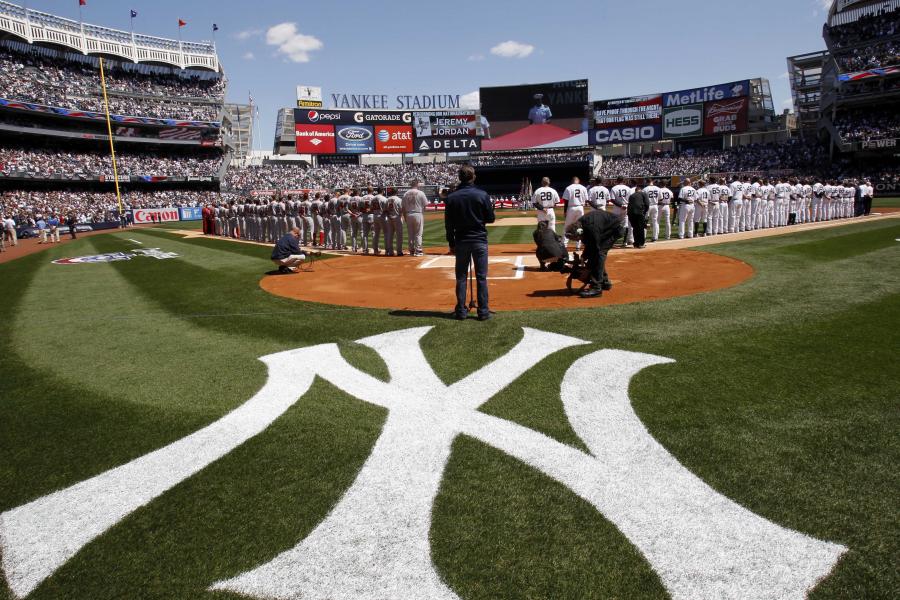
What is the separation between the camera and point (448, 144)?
68062 millimetres

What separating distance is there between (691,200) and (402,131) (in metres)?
57.2

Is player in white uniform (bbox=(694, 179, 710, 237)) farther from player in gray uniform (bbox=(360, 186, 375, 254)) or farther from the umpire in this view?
the umpire

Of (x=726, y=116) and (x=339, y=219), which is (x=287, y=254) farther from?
(x=726, y=116)

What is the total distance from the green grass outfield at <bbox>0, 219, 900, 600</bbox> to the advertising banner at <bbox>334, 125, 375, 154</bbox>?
6368cm

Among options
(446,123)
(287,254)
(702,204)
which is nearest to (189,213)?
(446,123)

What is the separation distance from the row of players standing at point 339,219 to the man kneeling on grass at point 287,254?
3.51 m

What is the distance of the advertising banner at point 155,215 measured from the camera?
47875mm

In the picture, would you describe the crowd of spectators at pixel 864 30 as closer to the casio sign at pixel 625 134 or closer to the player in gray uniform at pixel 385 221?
the casio sign at pixel 625 134

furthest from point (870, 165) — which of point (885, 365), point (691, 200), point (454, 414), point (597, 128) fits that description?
point (454, 414)

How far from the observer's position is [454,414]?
429 cm

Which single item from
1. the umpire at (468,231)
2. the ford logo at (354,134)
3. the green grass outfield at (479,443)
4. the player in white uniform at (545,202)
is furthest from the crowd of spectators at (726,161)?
the umpire at (468,231)

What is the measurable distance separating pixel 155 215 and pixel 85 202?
7498 mm

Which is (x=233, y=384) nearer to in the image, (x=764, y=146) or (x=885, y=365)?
(x=885, y=365)

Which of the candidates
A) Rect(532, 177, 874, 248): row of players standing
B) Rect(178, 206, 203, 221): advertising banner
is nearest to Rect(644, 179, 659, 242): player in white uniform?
Rect(532, 177, 874, 248): row of players standing
